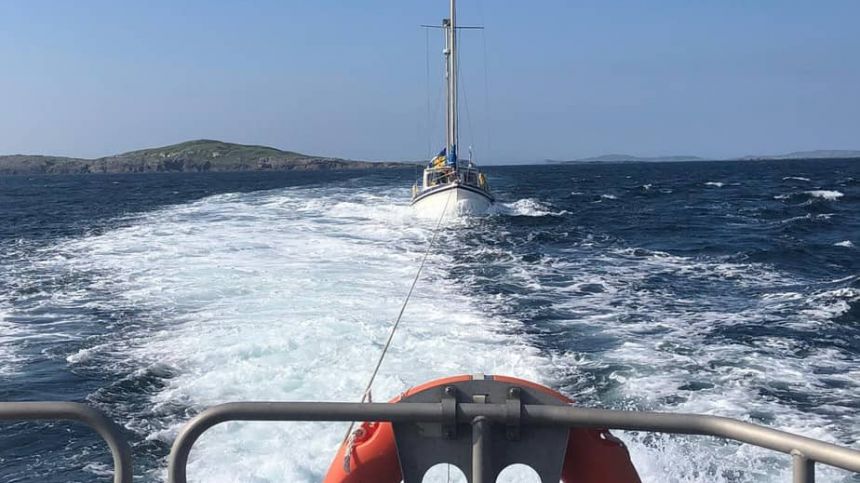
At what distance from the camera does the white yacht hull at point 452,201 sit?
25250 mm

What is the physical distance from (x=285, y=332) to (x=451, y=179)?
18.5 metres

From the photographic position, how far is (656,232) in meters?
22.2

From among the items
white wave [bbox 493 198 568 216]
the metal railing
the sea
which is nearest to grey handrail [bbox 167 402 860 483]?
the metal railing

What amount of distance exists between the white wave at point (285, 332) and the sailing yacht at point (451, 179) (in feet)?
23.1

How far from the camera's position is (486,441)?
1905mm

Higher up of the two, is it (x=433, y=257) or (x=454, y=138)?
(x=454, y=138)

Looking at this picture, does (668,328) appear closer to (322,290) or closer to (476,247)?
(322,290)

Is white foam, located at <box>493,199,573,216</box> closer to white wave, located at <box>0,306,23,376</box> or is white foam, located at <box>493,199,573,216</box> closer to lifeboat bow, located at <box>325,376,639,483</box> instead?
white wave, located at <box>0,306,23,376</box>

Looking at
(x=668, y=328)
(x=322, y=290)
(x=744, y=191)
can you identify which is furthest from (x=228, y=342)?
(x=744, y=191)

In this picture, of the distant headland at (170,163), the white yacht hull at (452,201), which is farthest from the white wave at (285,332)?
the distant headland at (170,163)

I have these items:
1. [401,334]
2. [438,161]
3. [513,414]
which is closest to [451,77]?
[438,161]

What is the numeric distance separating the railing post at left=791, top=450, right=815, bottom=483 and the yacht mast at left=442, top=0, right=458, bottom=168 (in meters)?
27.7

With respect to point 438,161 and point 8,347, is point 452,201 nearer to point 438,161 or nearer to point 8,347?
point 438,161

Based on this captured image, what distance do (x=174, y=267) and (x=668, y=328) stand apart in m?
9.49
